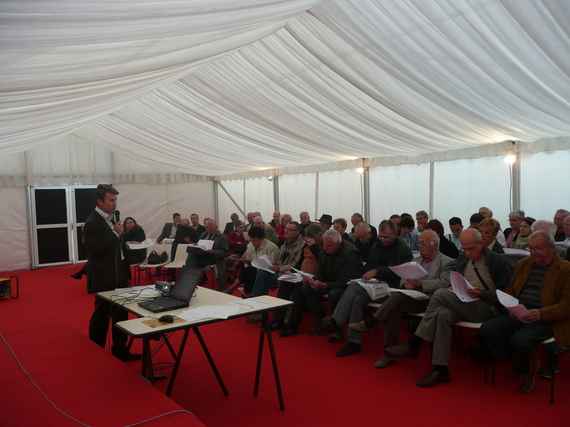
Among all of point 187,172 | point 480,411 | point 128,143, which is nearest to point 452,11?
point 480,411

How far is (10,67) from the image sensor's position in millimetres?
2367

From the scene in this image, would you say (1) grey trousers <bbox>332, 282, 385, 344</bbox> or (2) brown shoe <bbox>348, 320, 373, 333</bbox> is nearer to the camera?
(2) brown shoe <bbox>348, 320, 373, 333</bbox>

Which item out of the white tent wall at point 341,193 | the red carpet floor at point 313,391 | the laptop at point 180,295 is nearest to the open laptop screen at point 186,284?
the laptop at point 180,295

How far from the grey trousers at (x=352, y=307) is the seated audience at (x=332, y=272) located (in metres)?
0.18

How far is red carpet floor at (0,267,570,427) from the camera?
2750mm

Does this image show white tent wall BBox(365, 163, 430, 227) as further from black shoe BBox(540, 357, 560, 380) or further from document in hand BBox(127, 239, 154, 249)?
black shoe BBox(540, 357, 560, 380)

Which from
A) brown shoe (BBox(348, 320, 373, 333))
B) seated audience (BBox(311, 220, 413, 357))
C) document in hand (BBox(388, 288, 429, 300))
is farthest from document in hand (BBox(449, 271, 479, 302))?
brown shoe (BBox(348, 320, 373, 333))

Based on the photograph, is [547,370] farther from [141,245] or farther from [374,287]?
[141,245]

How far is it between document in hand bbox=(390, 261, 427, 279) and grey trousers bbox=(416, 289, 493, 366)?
27 centimetres

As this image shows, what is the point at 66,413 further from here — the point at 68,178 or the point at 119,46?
the point at 68,178

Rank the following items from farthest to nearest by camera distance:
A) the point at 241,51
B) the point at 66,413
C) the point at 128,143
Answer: the point at 128,143
the point at 241,51
the point at 66,413

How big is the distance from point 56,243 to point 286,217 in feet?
21.6

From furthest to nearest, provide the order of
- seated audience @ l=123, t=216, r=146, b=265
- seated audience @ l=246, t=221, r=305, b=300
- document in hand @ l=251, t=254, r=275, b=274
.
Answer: seated audience @ l=123, t=216, r=146, b=265 → seated audience @ l=246, t=221, r=305, b=300 → document in hand @ l=251, t=254, r=275, b=274

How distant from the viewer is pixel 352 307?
430 cm
